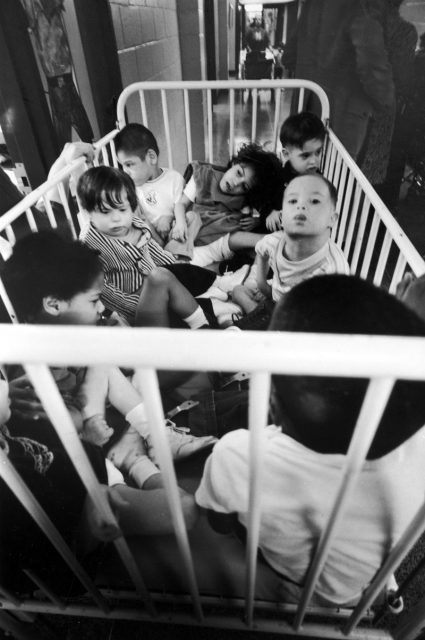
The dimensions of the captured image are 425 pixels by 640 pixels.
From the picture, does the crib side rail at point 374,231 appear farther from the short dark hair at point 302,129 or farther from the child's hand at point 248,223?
the child's hand at point 248,223

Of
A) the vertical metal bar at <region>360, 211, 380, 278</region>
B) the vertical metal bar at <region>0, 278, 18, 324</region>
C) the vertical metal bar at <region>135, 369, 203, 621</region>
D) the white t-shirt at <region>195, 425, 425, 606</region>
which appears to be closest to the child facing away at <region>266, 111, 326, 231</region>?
the vertical metal bar at <region>360, 211, 380, 278</region>

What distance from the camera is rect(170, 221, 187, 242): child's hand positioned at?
187 cm

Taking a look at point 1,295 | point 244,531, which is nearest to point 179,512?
point 244,531

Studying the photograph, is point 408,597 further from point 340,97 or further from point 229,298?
point 340,97

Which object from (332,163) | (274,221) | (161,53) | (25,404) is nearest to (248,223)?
(274,221)

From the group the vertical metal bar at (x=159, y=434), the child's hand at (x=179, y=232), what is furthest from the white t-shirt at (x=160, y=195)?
the vertical metal bar at (x=159, y=434)

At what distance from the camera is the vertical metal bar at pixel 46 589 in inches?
27.1

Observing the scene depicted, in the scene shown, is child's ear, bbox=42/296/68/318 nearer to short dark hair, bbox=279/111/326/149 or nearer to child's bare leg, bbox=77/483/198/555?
child's bare leg, bbox=77/483/198/555

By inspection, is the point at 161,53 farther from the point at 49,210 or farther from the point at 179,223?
the point at 49,210

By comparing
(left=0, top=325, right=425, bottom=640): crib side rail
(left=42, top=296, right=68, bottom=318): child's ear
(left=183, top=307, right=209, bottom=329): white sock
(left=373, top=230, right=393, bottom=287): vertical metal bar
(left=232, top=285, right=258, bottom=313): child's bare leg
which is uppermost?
(left=0, top=325, right=425, bottom=640): crib side rail

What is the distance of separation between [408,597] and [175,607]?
0.59m

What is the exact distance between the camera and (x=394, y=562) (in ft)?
1.80

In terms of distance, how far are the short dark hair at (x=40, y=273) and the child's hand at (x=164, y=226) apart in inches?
36.0

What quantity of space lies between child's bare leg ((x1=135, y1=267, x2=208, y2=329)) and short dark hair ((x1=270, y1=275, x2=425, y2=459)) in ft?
2.94
